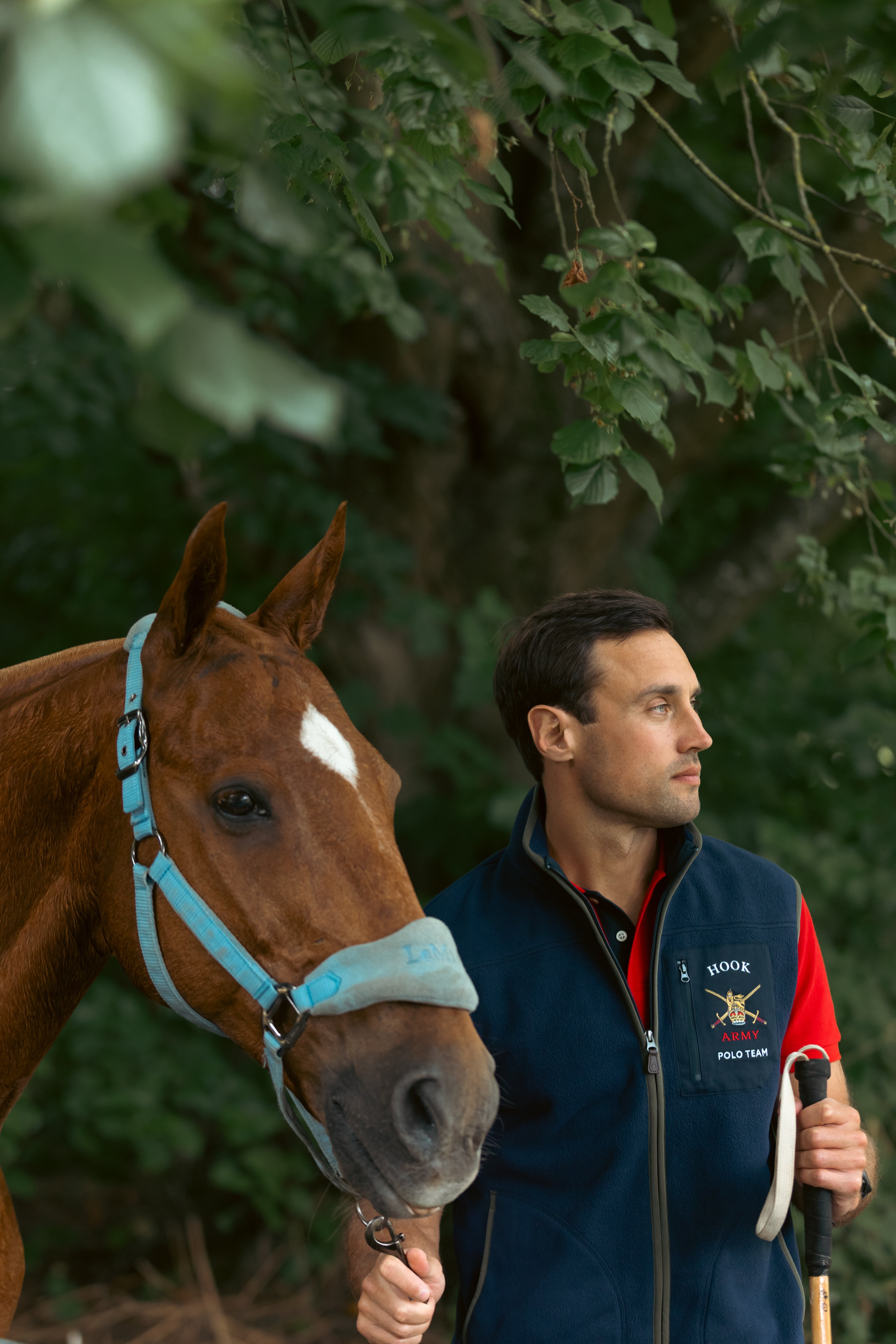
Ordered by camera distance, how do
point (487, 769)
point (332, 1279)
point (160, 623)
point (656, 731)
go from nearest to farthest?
point (160, 623), point (656, 731), point (487, 769), point (332, 1279)

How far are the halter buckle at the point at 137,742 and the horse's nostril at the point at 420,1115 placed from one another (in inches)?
23.8

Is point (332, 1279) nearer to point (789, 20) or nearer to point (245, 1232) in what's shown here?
point (245, 1232)

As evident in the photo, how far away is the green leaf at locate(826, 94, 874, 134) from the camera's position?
1.75 metres

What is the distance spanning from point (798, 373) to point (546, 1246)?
5.71 feet

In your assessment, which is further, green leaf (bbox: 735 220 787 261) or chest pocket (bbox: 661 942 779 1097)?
Answer: green leaf (bbox: 735 220 787 261)

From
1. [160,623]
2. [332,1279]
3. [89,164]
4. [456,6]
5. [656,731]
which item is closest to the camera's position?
[89,164]

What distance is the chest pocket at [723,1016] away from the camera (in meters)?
1.76

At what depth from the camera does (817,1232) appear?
5.60 feet

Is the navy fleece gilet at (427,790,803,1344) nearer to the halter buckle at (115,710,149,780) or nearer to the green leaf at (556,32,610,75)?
the halter buckle at (115,710,149,780)

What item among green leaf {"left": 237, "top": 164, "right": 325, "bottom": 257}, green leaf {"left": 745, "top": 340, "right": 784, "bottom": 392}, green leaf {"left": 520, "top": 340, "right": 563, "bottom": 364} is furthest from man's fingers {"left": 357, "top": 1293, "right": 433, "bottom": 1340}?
green leaf {"left": 745, "top": 340, "right": 784, "bottom": 392}

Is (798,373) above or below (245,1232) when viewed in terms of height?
above

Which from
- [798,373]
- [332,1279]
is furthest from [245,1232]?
[798,373]

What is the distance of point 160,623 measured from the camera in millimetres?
1655

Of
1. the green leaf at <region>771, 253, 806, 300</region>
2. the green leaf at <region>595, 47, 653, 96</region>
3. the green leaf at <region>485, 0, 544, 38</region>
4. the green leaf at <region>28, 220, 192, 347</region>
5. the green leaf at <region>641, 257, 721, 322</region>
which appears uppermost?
the green leaf at <region>28, 220, 192, 347</region>
